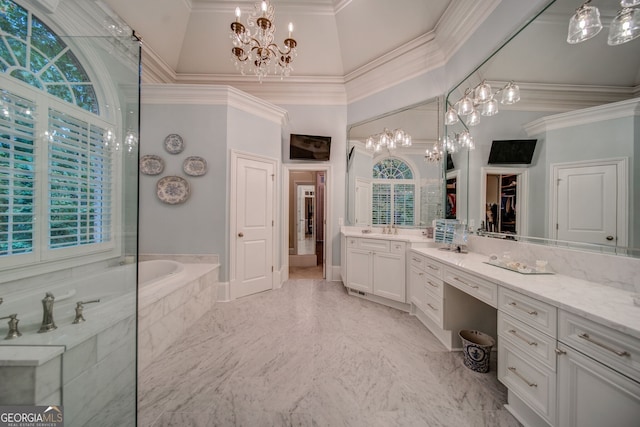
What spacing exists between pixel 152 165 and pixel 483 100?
398cm

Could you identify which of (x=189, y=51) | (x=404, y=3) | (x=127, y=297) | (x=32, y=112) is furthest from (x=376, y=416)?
(x=189, y=51)

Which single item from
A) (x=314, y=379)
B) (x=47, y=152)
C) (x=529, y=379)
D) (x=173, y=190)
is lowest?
(x=314, y=379)

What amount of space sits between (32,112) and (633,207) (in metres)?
3.66

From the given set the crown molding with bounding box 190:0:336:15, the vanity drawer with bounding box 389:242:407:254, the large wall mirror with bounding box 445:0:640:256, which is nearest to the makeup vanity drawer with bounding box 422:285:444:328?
the vanity drawer with bounding box 389:242:407:254

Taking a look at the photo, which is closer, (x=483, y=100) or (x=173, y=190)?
(x=483, y=100)

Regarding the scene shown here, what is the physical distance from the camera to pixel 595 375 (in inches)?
→ 37.2

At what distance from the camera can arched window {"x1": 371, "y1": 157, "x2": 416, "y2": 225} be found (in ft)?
10.4

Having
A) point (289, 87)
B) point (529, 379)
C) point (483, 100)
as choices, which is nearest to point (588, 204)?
point (529, 379)

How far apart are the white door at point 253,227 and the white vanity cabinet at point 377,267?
50.7 inches

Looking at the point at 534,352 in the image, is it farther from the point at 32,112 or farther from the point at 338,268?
the point at 32,112

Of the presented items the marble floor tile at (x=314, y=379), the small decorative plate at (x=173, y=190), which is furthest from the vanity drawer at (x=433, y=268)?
the small decorative plate at (x=173, y=190)

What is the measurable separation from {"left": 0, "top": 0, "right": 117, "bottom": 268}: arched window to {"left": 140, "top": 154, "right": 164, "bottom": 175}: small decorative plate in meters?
1.35

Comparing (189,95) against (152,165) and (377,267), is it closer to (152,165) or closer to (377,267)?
(152,165)

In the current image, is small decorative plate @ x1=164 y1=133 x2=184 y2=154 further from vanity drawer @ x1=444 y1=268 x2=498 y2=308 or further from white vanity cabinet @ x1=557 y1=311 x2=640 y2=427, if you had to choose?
white vanity cabinet @ x1=557 y1=311 x2=640 y2=427
